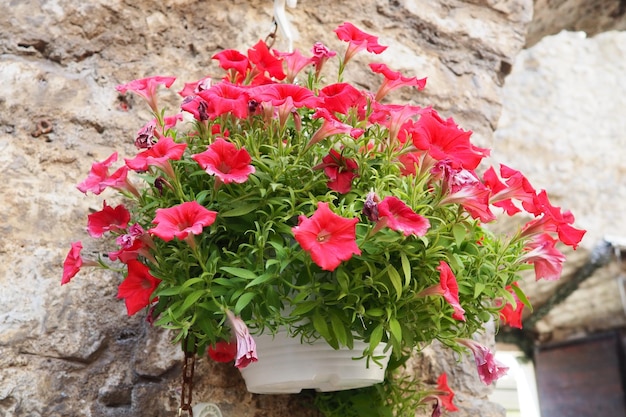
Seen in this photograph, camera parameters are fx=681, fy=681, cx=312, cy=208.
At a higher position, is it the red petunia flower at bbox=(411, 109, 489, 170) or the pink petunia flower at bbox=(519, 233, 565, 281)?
the red petunia flower at bbox=(411, 109, 489, 170)

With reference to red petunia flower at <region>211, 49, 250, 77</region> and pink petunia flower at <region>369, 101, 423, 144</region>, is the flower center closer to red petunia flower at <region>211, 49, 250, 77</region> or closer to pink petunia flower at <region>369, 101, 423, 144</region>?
pink petunia flower at <region>369, 101, 423, 144</region>

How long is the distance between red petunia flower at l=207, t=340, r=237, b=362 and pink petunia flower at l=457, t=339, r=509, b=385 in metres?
0.35

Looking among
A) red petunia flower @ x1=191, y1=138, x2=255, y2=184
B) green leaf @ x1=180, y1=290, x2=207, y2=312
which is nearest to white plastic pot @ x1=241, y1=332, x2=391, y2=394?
green leaf @ x1=180, y1=290, x2=207, y2=312

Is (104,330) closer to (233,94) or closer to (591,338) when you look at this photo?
(233,94)

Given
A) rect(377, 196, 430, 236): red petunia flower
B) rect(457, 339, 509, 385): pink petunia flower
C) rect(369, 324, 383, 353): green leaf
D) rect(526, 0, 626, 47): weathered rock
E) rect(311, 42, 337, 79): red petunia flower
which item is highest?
rect(526, 0, 626, 47): weathered rock

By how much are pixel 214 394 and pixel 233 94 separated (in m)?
0.48

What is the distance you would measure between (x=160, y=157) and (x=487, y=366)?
53 centimetres

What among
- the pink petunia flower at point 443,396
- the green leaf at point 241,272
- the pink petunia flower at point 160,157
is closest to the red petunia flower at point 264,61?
the pink petunia flower at point 160,157

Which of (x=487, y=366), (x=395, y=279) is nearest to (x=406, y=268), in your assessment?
(x=395, y=279)

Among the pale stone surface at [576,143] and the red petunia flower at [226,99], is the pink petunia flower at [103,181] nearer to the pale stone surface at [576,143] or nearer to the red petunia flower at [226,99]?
the red petunia flower at [226,99]

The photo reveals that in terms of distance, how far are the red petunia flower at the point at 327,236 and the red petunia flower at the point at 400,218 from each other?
4 cm

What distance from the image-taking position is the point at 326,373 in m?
0.94

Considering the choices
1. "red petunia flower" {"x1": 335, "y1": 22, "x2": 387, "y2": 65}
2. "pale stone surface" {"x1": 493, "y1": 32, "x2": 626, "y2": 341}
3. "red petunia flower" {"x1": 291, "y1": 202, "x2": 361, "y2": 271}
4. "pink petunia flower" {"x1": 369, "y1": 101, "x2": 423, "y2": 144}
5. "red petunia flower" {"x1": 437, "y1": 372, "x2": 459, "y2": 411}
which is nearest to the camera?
"red petunia flower" {"x1": 291, "y1": 202, "x2": 361, "y2": 271}

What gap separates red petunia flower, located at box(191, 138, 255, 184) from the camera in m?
0.85
